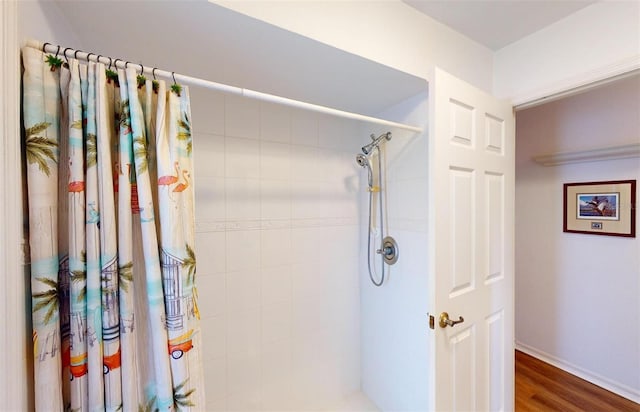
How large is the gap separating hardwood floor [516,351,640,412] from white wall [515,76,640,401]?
10 cm

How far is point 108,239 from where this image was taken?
76 cm

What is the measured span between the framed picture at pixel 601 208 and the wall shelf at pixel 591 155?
0.20 m

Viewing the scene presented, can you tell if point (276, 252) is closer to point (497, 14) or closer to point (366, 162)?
point (366, 162)

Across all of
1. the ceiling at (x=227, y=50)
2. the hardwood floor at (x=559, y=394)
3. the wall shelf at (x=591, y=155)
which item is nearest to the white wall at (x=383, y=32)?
the ceiling at (x=227, y=50)

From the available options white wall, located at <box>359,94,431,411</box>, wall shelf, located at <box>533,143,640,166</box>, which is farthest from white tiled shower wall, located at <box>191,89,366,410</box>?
wall shelf, located at <box>533,143,640,166</box>

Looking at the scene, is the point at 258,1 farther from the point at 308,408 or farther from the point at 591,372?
the point at 591,372

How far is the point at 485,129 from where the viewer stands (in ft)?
4.64

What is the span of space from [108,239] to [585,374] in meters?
3.50

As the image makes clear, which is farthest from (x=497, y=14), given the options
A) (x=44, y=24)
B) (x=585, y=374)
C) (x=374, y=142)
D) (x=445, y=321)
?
(x=585, y=374)

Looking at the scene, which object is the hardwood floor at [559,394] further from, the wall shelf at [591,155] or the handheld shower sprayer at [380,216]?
the wall shelf at [591,155]

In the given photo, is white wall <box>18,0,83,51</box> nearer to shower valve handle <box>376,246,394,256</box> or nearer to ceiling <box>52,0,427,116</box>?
ceiling <box>52,0,427,116</box>

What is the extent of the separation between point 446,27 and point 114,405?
2.14 m

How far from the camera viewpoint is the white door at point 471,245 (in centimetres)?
118

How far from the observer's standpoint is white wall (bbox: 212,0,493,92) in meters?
1.04
